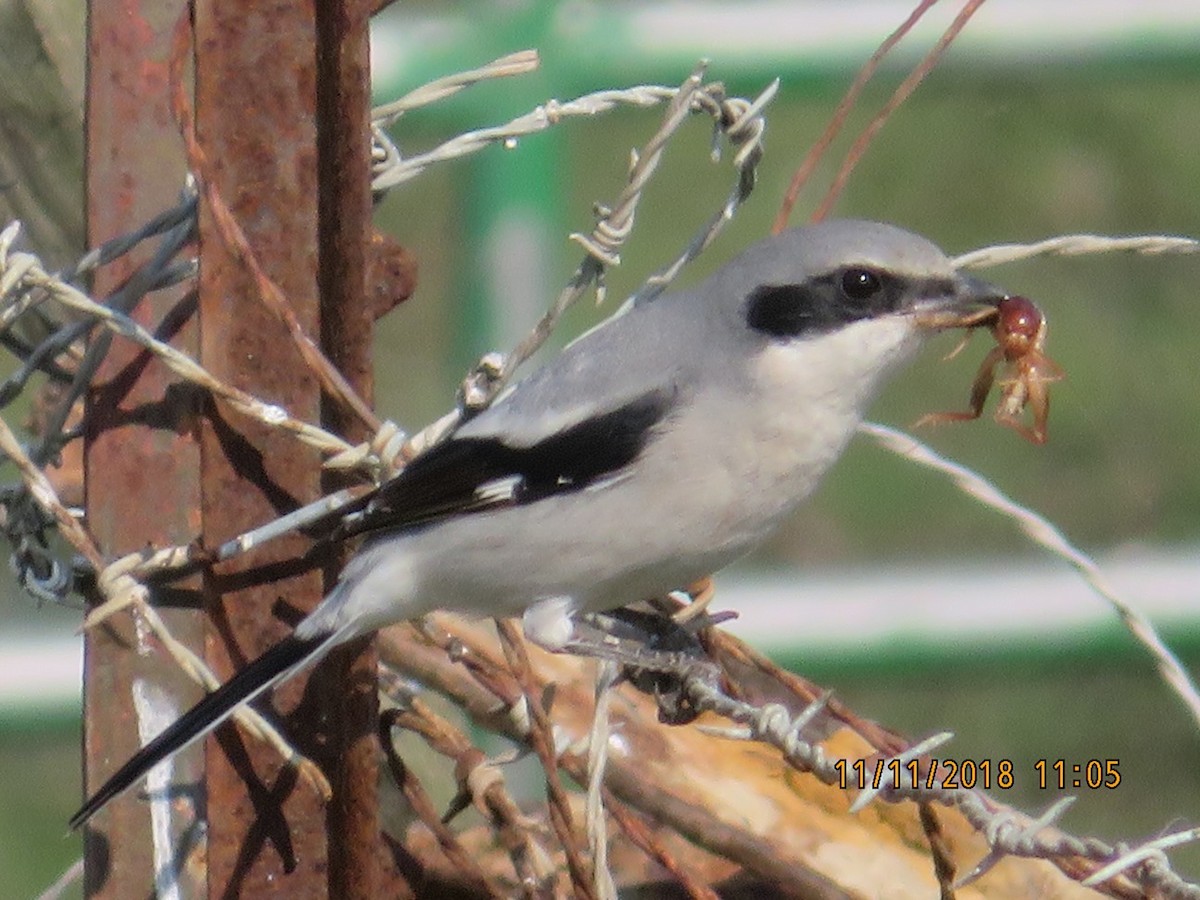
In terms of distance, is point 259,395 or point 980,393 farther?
point 980,393

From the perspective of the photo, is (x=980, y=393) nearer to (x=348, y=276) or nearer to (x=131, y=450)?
(x=348, y=276)

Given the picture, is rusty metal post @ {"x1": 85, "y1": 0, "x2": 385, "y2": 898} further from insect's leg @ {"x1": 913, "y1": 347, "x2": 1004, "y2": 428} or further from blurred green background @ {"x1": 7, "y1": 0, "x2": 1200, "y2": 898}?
blurred green background @ {"x1": 7, "y1": 0, "x2": 1200, "y2": 898}

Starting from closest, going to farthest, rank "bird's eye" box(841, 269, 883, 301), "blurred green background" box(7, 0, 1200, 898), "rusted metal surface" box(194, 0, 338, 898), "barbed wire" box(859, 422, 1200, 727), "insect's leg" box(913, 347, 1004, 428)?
"rusted metal surface" box(194, 0, 338, 898)
"barbed wire" box(859, 422, 1200, 727)
"insect's leg" box(913, 347, 1004, 428)
"bird's eye" box(841, 269, 883, 301)
"blurred green background" box(7, 0, 1200, 898)

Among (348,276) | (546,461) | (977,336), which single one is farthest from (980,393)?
(977,336)

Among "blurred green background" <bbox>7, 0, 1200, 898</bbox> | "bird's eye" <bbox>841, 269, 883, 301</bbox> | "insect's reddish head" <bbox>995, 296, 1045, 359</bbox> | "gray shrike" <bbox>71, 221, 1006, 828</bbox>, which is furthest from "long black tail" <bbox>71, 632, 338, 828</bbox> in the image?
"blurred green background" <bbox>7, 0, 1200, 898</bbox>

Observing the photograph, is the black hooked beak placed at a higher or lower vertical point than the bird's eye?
lower
